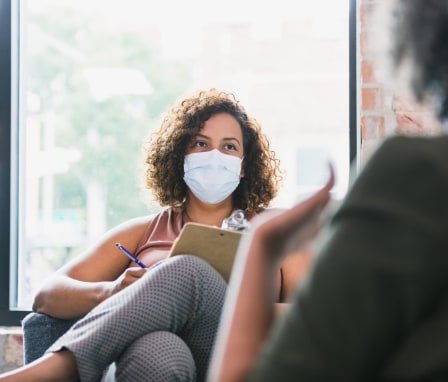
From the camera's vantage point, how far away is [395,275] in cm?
54

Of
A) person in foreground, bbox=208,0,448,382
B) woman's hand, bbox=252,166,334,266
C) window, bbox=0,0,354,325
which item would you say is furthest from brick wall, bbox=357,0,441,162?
person in foreground, bbox=208,0,448,382

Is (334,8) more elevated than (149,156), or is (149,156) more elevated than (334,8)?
(334,8)

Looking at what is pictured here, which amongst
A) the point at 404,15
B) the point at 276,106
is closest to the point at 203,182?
the point at 276,106

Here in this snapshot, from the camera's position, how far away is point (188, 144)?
91.2 inches

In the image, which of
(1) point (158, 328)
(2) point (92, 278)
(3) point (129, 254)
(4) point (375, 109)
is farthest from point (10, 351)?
(4) point (375, 109)

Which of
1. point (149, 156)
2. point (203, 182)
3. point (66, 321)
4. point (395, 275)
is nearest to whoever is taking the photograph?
point (395, 275)

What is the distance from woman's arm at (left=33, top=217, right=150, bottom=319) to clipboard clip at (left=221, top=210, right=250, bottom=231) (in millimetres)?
247

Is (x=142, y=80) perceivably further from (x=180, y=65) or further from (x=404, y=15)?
(x=404, y=15)

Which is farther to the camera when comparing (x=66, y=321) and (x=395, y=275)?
(x=66, y=321)

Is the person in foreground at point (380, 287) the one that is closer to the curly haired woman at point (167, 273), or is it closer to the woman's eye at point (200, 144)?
the curly haired woman at point (167, 273)

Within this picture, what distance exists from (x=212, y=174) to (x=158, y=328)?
2.12 ft

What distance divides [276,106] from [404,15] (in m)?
1.95

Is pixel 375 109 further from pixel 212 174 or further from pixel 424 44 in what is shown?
pixel 424 44

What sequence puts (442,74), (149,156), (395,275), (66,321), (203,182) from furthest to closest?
1. (149,156)
2. (203,182)
3. (66,321)
4. (442,74)
5. (395,275)
